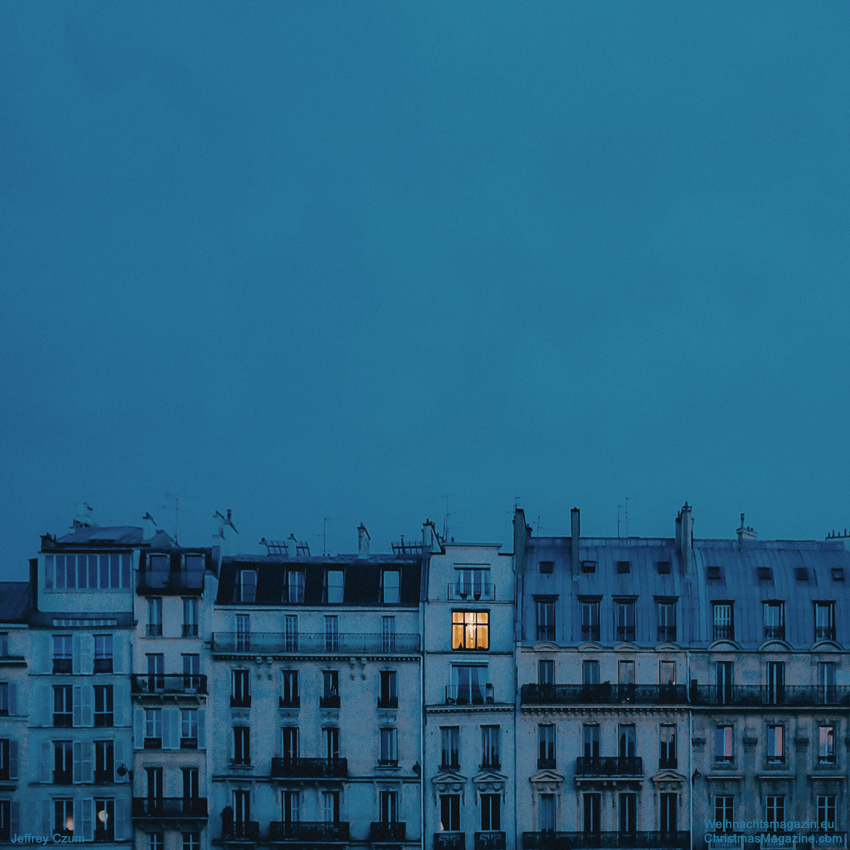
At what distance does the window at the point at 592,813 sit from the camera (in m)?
48.8

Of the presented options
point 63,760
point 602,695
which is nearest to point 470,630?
point 602,695

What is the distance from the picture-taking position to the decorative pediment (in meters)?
A: 48.8

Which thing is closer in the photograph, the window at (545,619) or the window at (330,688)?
the window at (330,688)

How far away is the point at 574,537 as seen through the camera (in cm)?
5112

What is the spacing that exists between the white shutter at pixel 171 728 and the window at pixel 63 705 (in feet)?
14.4

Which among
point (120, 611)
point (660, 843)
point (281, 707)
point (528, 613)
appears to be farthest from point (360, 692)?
point (660, 843)

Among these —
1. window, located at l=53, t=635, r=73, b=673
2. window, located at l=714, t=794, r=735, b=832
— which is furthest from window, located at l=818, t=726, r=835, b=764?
window, located at l=53, t=635, r=73, b=673

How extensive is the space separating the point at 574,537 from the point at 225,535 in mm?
17552

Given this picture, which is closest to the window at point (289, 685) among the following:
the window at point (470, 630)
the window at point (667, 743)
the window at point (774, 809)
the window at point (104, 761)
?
the window at point (470, 630)

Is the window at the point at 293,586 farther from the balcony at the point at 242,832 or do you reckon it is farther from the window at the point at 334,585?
the balcony at the point at 242,832

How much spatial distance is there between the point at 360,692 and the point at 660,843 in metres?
15.7

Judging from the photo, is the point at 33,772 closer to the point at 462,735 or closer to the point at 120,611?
the point at 120,611

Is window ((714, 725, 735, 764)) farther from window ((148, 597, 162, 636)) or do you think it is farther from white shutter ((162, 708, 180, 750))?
window ((148, 597, 162, 636))

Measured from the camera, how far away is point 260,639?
50.2 metres
